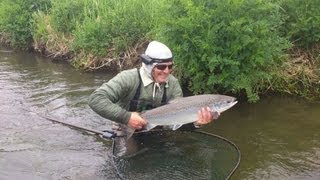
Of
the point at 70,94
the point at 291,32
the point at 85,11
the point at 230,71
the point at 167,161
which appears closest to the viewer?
the point at 167,161

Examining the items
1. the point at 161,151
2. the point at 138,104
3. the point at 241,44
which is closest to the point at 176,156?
the point at 161,151

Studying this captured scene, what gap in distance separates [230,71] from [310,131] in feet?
6.52

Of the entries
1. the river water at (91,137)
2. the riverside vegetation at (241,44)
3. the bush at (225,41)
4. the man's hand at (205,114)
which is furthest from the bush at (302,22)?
the man's hand at (205,114)

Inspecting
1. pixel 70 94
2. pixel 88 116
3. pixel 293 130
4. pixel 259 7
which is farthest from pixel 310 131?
pixel 70 94

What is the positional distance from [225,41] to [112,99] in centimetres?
390

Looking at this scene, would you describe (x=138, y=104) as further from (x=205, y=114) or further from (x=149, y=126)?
(x=205, y=114)

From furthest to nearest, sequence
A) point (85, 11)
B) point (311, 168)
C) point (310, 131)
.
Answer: point (85, 11) < point (310, 131) < point (311, 168)

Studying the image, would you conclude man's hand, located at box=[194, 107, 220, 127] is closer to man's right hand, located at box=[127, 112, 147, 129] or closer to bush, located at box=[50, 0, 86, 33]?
man's right hand, located at box=[127, 112, 147, 129]

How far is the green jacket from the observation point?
5578 mm

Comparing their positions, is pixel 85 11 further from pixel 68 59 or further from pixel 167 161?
pixel 167 161

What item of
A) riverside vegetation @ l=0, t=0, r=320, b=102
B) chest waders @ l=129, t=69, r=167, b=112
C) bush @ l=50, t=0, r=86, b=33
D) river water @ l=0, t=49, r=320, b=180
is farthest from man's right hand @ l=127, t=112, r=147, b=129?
bush @ l=50, t=0, r=86, b=33

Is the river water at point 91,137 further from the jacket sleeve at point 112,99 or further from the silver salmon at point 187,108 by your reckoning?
the silver salmon at point 187,108

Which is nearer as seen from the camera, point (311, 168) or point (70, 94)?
point (311, 168)

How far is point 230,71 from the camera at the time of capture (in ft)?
29.0
